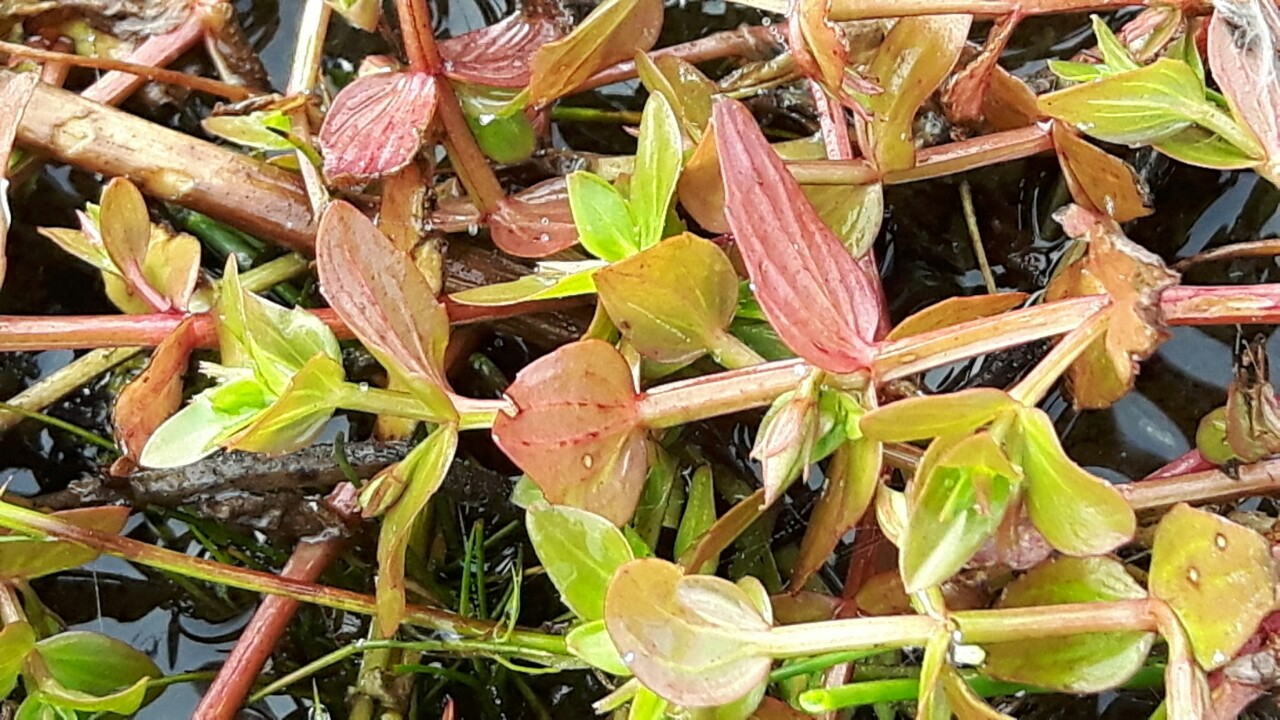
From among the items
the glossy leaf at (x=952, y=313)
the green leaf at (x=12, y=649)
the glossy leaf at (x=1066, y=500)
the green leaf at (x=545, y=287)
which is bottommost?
the green leaf at (x=12, y=649)

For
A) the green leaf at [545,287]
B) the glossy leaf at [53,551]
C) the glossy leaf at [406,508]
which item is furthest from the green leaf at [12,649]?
the green leaf at [545,287]

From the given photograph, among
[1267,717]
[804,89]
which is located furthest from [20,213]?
[1267,717]

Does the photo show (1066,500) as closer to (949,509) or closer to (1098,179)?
(949,509)

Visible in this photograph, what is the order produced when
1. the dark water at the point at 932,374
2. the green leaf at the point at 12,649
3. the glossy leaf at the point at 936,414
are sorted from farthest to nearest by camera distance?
the dark water at the point at 932,374
the green leaf at the point at 12,649
the glossy leaf at the point at 936,414

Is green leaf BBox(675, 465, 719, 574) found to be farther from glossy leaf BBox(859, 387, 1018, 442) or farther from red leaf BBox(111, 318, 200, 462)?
red leaf BBox(111, 318, 200, 462)

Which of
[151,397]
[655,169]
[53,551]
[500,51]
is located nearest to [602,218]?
[655,169]

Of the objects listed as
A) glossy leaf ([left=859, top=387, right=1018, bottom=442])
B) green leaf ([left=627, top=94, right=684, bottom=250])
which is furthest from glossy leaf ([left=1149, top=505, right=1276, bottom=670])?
green leaf ([left=627, top=94, right=684, bottom=250])

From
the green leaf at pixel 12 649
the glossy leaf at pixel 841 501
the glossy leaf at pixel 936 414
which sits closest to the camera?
the glossy leaf at pixel 936 414

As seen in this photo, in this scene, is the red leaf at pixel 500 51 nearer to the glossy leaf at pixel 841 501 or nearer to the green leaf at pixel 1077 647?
the glossy leaf at pixel 841 501
